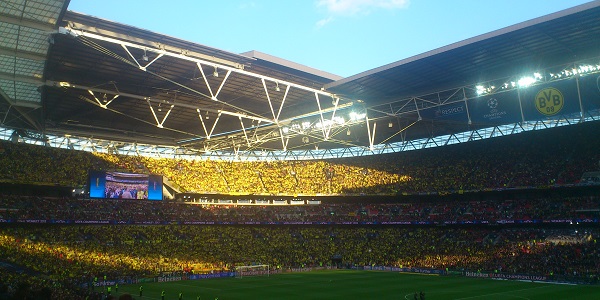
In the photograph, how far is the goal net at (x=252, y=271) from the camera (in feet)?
180

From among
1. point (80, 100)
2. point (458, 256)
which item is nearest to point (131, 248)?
point (80, 100)

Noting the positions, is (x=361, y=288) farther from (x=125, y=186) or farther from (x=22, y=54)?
(x=125, y=186)

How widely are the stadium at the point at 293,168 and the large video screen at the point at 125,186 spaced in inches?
7.0

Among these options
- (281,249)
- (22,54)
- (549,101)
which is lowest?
(281,249)

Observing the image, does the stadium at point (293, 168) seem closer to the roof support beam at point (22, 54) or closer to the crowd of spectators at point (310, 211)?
the roof support beam at point (22, 54)

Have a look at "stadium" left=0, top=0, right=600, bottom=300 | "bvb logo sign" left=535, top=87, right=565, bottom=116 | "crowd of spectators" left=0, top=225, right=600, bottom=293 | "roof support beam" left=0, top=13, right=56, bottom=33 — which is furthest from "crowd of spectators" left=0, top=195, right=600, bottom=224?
"roof support beam" left=0, top=13, right=56, bottom=33

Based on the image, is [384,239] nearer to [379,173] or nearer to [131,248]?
[379,173]

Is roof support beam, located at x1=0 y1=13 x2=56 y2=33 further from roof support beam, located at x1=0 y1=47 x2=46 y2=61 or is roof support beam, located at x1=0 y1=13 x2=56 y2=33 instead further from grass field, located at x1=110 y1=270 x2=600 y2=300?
grass field, located at x1=110 y1=270 x2=600 y2=300

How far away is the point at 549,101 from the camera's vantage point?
38219 mm

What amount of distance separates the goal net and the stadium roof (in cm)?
1598

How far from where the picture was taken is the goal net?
54719 mm

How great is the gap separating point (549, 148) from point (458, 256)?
59.4ft

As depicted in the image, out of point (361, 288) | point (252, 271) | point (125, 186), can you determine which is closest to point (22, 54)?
point (125, 186)

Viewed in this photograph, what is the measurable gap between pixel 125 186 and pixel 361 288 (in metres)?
32.5
